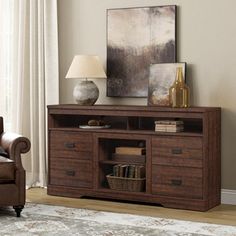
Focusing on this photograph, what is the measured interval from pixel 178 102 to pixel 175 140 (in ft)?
1.20

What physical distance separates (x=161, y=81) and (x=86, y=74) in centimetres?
75

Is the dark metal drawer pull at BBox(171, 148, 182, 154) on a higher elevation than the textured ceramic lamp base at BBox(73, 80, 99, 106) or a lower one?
lower

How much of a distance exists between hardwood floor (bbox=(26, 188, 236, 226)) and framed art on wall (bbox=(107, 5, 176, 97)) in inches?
46.1

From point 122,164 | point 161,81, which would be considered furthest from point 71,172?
point 161,81

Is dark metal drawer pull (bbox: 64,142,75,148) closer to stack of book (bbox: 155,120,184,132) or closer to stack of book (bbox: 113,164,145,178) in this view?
stack of book (bbox: 113,164,145,178)

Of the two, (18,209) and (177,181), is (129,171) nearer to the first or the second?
(177,181)

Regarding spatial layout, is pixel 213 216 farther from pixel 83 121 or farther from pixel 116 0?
pixel 116 0

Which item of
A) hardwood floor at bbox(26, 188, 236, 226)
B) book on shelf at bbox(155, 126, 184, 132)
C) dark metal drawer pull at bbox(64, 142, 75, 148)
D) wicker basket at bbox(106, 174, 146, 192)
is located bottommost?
hardwood floor at bbox(26, 188, 236, 226)

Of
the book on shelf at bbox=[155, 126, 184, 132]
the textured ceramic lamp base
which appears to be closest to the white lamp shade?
the textured ceramic lamp base

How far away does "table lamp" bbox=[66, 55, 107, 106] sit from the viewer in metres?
6.36

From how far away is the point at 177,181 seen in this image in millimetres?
5855

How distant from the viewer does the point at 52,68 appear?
6.95 m

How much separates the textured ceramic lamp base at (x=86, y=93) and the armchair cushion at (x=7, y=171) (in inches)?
48.5

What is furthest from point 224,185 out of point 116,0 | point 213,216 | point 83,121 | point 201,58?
point 116,0
